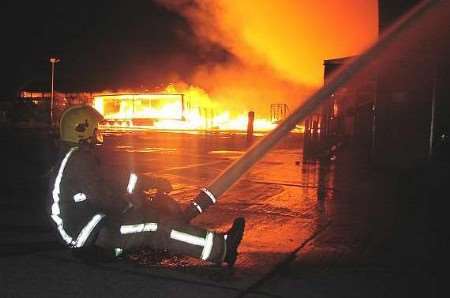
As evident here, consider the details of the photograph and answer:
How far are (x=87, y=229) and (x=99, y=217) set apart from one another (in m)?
0.13

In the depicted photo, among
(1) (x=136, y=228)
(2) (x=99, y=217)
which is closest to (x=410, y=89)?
(1) (x=136, y=228)

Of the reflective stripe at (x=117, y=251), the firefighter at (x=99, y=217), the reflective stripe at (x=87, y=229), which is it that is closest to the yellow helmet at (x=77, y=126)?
the firefighter at (x=99, y=217)

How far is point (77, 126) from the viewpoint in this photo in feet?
14.9

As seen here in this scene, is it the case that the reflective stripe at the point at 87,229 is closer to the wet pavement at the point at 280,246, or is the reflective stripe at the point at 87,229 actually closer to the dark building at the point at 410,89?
the wet pavement at the point at 280,246

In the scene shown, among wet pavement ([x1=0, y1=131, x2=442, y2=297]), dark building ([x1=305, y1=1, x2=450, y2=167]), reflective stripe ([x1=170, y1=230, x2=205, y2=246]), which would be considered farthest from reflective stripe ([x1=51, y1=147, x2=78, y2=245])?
dark building ([x1=305, y1=1, x2=450, y2=167])

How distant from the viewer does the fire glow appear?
1388 inches

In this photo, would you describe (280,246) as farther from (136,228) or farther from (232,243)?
(136,228)

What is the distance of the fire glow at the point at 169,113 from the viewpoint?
35.2 metres

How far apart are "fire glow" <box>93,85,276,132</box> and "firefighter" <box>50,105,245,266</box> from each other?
1162 inches

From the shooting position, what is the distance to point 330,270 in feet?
15.0

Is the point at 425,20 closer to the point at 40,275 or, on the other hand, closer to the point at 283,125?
the point at 283,125

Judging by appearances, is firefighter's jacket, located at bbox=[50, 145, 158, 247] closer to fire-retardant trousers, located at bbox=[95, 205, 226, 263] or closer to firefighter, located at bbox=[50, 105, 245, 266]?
firefighter, located at bbox=[50, 105, 245, 266]

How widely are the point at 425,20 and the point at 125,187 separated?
30.8ft

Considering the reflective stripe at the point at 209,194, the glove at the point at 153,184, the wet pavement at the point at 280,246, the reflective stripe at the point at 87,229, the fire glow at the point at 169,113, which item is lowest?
the wet pavement at the point at 280,246
